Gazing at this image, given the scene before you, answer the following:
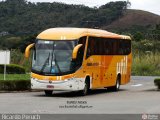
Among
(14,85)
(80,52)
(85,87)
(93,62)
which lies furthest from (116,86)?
(80,52)

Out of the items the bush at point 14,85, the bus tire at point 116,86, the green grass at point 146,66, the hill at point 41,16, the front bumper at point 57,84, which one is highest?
the hill at point 41,16

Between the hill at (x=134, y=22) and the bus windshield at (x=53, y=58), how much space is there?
82.5 m

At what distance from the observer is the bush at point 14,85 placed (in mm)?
29266

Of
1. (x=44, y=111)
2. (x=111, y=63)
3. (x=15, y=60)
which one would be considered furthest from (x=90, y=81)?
(x=15, y=60)

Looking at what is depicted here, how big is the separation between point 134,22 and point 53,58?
10505 centimetres

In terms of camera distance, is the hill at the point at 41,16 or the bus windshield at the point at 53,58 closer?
the bus windshield at the point at 53,58

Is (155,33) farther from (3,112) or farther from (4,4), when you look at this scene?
(3,112)

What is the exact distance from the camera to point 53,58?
87.7ft

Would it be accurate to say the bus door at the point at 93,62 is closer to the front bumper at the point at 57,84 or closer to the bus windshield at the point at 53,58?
the bus windshield at the point at 53,58

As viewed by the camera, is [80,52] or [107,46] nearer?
[80,52]

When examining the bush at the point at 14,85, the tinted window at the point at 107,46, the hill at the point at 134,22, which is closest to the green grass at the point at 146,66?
the tinted window at the point at 107,46

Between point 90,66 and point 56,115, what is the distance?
11.7 meters

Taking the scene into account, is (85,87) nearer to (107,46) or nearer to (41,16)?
(107,46)

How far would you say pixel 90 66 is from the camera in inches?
1129
